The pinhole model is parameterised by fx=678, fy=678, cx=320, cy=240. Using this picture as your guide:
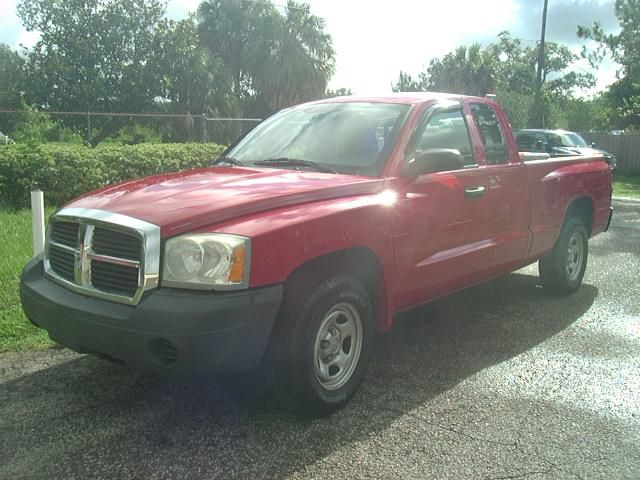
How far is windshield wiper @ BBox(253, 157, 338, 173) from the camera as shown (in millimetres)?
4338

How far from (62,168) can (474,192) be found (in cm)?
714

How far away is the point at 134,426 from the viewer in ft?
11.9

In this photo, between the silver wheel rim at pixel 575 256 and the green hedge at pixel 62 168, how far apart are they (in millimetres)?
7082

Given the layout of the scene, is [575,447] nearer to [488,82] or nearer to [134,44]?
[134,44]

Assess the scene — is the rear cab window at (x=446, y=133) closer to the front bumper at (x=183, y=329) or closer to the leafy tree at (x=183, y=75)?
the front bumper at (x=183, y=329)

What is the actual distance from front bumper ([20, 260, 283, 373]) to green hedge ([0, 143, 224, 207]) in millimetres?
7117

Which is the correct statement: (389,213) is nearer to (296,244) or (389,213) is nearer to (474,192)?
(296,244)

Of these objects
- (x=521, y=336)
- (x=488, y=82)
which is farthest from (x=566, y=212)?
(x=488, y=82)

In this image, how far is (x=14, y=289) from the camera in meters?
5.84

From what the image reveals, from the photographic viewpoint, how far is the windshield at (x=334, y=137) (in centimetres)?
438

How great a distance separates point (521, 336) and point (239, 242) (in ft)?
9.65

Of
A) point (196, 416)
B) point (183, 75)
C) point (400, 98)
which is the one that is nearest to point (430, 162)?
point (400, 98)

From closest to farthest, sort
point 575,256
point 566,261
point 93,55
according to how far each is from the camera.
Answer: point 566,261 → point 575,256 → point 93,55

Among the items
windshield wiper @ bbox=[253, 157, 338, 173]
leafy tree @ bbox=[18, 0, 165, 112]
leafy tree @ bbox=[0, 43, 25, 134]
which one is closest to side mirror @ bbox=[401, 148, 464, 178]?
windshield wiper @ bbox=[253, 157, 338, 173]
